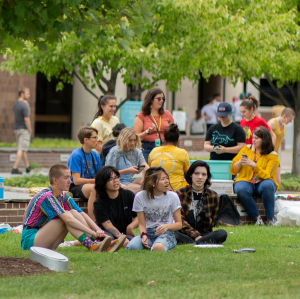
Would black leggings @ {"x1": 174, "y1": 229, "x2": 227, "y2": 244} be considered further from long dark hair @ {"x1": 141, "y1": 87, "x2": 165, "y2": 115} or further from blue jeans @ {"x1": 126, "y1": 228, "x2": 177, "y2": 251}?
long dark hair @ {"x1": 141, "y1": 87, "x2": 165, "y2": 115}

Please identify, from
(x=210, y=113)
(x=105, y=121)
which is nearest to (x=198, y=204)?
(x=105, y=121)

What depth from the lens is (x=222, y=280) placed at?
513 centimetres

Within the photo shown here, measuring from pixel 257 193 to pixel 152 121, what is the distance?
2009 mm

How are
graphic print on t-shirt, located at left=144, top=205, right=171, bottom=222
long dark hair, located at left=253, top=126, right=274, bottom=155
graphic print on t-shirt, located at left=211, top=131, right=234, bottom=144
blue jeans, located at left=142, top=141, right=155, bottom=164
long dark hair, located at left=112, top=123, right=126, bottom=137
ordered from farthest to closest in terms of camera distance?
graphic print on t-shirt, located at left=211, top=131, right=234, bottom=144 → blue jeans, located at left=142, top=141, right=155, bottom=164 → long dark hair, located at left=253, top=126, right=274, bottom=155 → long dark hair, located at left=112, top=123, right=126, bottom=137 → graphic print on t-shirt, located at left=144, top=205, right=171, bottom=222

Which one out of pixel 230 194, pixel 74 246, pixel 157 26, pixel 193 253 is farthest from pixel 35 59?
pixel 193 253

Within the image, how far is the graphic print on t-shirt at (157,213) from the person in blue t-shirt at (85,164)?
58.1 inches

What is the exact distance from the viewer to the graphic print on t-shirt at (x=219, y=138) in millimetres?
9469

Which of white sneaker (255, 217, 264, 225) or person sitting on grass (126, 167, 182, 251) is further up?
person sitting on grass (126, 167, 182, 251)

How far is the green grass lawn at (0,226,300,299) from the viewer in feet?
15.2

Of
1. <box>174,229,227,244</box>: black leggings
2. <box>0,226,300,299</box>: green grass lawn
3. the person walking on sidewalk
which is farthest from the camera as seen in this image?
the person walking on sidewalk

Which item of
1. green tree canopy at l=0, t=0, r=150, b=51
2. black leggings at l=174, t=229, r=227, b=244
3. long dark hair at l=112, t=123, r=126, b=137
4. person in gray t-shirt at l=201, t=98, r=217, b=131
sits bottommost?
black leggings at l=174, t=229, r=227, b=244

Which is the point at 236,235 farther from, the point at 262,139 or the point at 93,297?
the point at 93,297

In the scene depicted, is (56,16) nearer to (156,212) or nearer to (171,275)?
(156,212)

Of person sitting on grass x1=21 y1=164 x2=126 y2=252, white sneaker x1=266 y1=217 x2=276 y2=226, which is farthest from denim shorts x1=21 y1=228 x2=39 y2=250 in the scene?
white sneaker x1=266 y1=217 x2=276 y2=226
